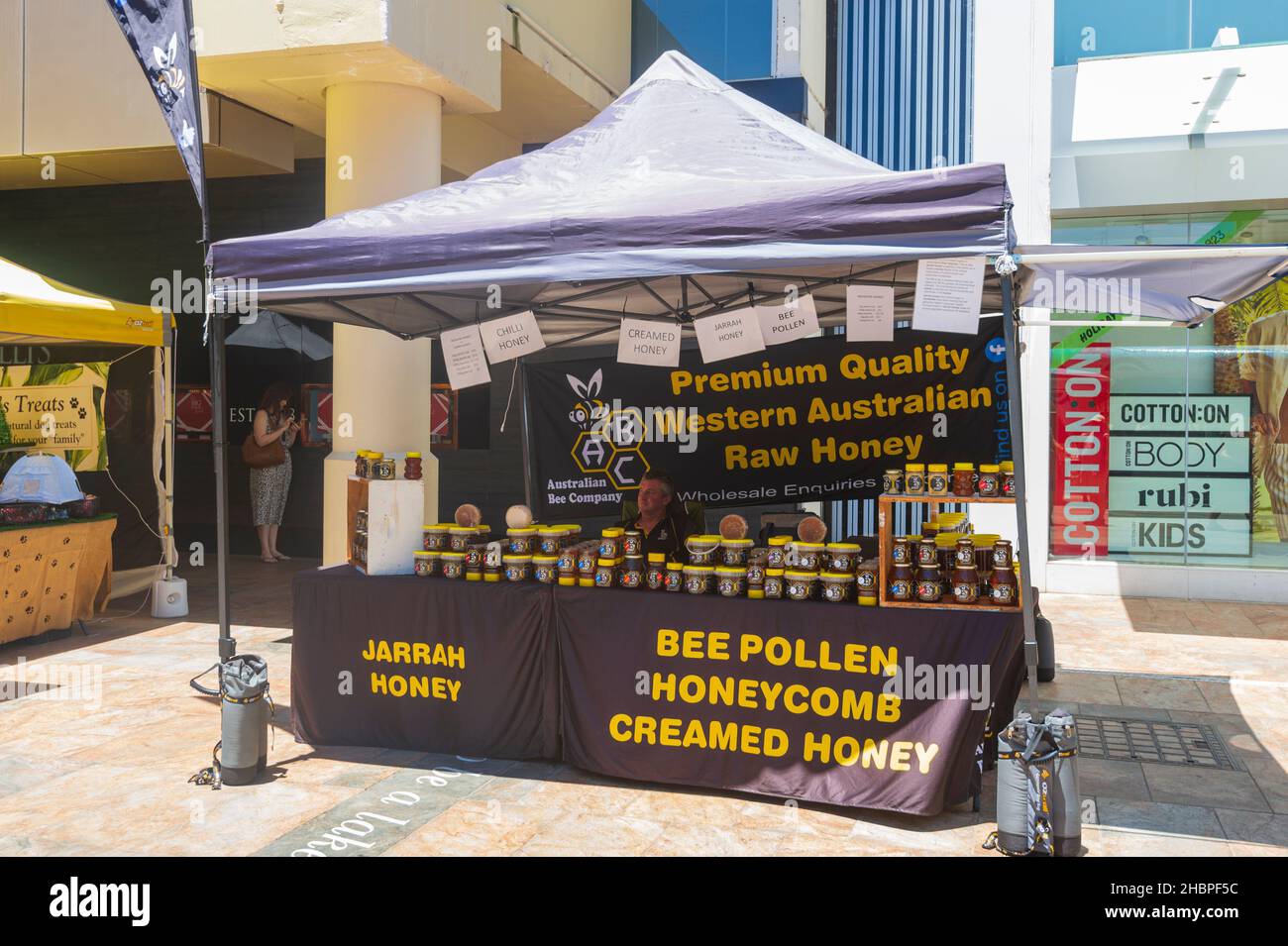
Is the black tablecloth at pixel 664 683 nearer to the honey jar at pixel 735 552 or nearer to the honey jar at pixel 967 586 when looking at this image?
the honey jar at pixel 967 586

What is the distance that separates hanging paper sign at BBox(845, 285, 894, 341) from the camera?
4906mm

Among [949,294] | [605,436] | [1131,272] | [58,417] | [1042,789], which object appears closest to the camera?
[1042,789]

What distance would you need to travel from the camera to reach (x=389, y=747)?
5.54 m

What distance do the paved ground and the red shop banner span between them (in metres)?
3.57

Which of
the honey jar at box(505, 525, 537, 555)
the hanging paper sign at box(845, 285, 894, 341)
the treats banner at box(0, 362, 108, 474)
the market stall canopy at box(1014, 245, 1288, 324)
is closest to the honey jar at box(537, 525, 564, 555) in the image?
the honey jar at box(505, 525, 537, 555)

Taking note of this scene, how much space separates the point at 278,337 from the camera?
485 inches

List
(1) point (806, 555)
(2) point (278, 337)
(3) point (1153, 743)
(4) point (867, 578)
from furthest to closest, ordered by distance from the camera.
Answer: (2) point (278, 337)
(3) point (1153, 743)
(1) point (806, 555)
(4) point (867, 578)

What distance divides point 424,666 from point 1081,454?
302 inches

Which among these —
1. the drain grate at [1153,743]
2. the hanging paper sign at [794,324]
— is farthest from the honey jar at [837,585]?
the drain grate at [1153,743]

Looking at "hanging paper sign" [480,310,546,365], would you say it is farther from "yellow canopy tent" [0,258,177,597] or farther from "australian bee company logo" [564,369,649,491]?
"yellow canopy tent" [0,258,177,597]

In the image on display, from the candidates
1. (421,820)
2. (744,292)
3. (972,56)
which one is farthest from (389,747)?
(972,56)

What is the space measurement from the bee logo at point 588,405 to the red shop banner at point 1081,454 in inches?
210

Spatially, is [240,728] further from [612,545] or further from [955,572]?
[955,572]

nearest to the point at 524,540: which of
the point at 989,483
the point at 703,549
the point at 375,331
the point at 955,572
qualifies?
the point at 703,549
